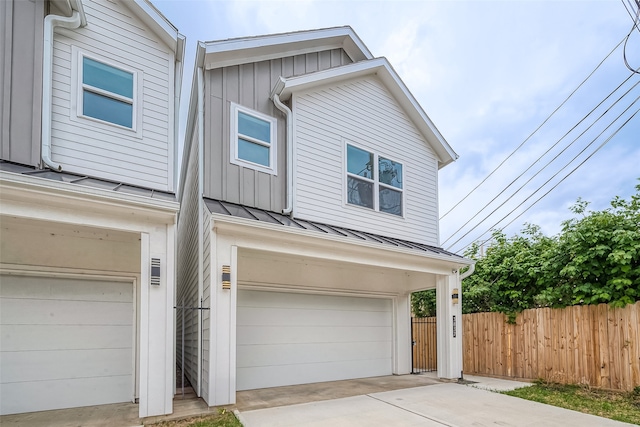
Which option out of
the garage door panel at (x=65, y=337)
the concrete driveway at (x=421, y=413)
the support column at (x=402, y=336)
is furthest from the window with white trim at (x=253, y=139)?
the support column at (x=402, y=336)

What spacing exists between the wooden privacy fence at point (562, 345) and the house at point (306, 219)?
147 centimetres

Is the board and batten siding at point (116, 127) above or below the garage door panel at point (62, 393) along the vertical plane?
above

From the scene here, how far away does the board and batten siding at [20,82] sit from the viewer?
16.8 feet

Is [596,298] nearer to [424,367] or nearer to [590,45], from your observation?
[424,367]

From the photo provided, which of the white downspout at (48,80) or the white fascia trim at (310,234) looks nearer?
the white downspout at (48,80)

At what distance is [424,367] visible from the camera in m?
10.7

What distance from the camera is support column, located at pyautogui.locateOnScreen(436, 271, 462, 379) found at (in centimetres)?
829

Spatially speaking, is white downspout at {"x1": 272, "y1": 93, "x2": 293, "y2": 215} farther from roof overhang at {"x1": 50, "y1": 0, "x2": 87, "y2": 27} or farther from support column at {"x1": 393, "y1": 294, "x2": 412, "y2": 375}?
support column at {"x1": 393, "y1": 294, "x2": 412, "y2": 375}

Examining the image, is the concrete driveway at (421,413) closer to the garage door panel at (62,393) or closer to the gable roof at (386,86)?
the garage door panel at (62,393)

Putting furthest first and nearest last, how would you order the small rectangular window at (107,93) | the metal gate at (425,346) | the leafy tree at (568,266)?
1. the metal gate at (425,346)
2. the leafy tree at (568,266)
3. the small rectangular window at (107,93)

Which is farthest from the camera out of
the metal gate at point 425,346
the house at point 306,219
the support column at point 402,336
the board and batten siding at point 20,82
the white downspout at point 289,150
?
the metal gate at point 425,346

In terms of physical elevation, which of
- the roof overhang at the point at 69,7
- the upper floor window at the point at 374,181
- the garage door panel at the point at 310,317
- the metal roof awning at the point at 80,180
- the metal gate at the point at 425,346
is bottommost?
the metal gate at the point at 425,346

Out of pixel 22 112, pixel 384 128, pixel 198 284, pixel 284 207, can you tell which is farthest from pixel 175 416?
pixel 384 128

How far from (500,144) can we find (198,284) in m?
25.6
